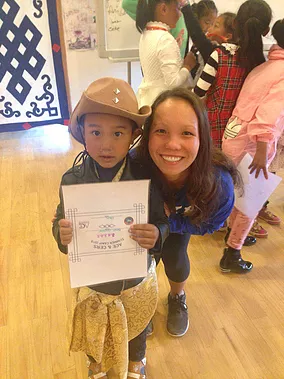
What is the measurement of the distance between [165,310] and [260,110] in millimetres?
897

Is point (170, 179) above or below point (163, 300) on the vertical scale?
above

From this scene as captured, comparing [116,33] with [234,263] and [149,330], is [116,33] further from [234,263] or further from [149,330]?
[149,330]

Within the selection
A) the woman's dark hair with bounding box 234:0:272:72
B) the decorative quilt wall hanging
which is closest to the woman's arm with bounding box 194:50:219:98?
the woman's dark hair with bounding box 234:0:272:72

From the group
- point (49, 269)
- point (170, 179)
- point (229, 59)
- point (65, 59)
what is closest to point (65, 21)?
point (65, 59)

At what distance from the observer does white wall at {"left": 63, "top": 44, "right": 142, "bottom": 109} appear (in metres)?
3.18

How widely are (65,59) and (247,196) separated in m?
2.16

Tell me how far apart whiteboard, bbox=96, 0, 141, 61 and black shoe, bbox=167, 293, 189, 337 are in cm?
201

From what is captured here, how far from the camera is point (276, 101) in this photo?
1.32 meters

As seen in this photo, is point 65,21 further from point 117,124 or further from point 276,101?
point 117,124

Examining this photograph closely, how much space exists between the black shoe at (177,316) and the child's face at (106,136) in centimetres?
77

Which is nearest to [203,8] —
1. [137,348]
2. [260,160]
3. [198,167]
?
[260,160]

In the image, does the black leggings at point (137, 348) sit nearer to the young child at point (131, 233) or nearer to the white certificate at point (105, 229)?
the young child at point (131, 233)

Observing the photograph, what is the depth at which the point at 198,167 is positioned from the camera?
0.95 meters

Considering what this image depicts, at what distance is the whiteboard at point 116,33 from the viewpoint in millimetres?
2596
